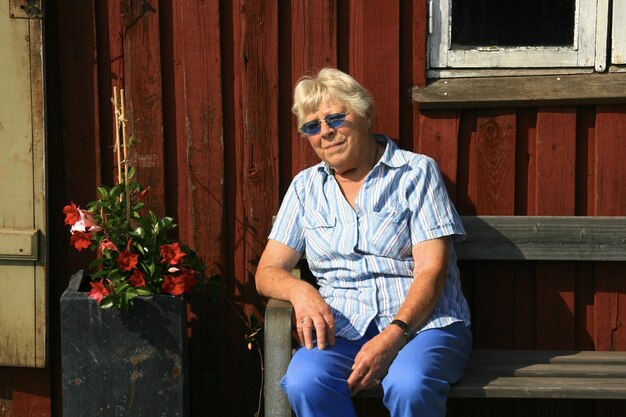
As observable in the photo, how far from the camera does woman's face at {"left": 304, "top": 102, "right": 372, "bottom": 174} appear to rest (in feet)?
12.1

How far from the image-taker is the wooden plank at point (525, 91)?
3979mm

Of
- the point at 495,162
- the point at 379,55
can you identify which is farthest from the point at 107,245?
the point at 495,162

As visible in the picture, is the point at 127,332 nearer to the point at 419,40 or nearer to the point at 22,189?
the point at 22,189

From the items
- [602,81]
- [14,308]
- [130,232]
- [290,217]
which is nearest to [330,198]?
[290,217]

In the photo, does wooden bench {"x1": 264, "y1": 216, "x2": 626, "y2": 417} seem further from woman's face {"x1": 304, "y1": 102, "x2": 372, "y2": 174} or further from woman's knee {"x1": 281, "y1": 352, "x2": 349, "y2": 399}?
woman's face {"x1": 304, "y1": 102, "x2": 372, "y2": 174}

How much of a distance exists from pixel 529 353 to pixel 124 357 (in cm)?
160

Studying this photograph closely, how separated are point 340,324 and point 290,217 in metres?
0.50

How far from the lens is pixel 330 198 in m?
3.79

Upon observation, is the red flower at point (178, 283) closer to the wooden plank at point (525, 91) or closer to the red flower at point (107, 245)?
the red flower at point (107, 245)

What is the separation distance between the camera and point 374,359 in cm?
334

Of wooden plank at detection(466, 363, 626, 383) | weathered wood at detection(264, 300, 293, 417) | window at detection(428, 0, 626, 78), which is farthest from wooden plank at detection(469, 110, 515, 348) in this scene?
weathered wood at detection(264, 300, 293, 417)

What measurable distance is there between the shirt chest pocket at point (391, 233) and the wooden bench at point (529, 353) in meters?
0.42

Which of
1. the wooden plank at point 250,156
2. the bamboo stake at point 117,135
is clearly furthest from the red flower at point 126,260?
the wooden plank at point 250,156

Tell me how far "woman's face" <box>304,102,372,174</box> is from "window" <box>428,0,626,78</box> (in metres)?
0.58
